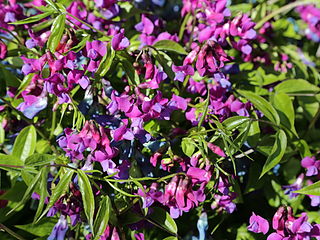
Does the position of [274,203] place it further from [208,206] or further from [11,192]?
[11,192]

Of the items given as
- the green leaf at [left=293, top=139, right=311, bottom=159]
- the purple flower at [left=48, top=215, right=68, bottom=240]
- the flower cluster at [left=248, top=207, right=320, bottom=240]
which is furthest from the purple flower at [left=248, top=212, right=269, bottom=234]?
the purple flower at [left=48, top=215, right=68, bottom=240]

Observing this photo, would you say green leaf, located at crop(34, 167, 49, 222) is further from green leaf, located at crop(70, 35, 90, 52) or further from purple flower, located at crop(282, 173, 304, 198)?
purple flower, located at crop(282, 173, 304, 198)

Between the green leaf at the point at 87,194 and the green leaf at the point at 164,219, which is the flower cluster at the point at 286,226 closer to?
the green leaf at the point at 164,219

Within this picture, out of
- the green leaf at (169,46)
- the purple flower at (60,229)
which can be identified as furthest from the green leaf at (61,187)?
the green leaf at (169,46)

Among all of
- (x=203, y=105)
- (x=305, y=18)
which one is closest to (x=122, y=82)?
(x=203, y=105)

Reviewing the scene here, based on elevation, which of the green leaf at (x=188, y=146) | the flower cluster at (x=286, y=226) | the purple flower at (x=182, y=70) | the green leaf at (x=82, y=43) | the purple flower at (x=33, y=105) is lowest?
Result: the flower cluster at (x=286, y=226)

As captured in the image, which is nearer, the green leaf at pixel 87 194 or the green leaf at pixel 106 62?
the green leaf at pixel 87 194

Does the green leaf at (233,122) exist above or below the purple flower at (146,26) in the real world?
below
